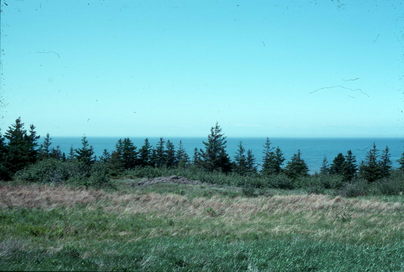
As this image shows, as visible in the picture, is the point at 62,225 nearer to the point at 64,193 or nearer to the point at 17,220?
the point at 17,220

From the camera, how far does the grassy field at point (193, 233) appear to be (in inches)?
233

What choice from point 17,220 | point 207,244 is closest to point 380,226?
point 207,244

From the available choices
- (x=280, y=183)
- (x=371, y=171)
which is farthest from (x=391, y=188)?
(x=371, y=171)

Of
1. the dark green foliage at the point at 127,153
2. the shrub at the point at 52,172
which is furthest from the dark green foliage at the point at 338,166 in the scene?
the shrub at the point at 52,172

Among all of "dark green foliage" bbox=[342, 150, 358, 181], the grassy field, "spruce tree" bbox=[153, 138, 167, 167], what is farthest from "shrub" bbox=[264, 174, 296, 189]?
"spruce tree" bbox=[153, 138, 167, 167]

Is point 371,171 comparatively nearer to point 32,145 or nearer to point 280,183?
point 280,183

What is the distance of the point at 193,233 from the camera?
10055 millimetres

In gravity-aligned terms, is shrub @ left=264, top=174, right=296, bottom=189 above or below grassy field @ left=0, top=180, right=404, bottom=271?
below

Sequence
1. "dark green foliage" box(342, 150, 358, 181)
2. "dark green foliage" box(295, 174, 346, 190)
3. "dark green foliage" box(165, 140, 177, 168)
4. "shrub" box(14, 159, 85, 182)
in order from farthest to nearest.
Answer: "dark green foliage" box(165, 140, 177, 168)
"dark green foliage" box(342, 150, 358, 181)
"dark green foliage" box(295, 174, 346, 190)
"shrub" box(14, 159, 85, 182)

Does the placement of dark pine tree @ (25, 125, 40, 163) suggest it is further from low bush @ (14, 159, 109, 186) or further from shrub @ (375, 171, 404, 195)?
shrub @ (375, 171, 404, 195)

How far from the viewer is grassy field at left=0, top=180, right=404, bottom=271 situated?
5.93m

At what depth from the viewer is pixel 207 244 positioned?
Result: 26.6ft

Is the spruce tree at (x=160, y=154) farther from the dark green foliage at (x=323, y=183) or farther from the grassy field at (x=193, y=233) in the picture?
the grassy field at (x=193, y=233)

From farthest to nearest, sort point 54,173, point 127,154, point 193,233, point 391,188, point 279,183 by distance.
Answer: point 127,154
point 279,183
point 391,188
point 54,173
point 193,233
